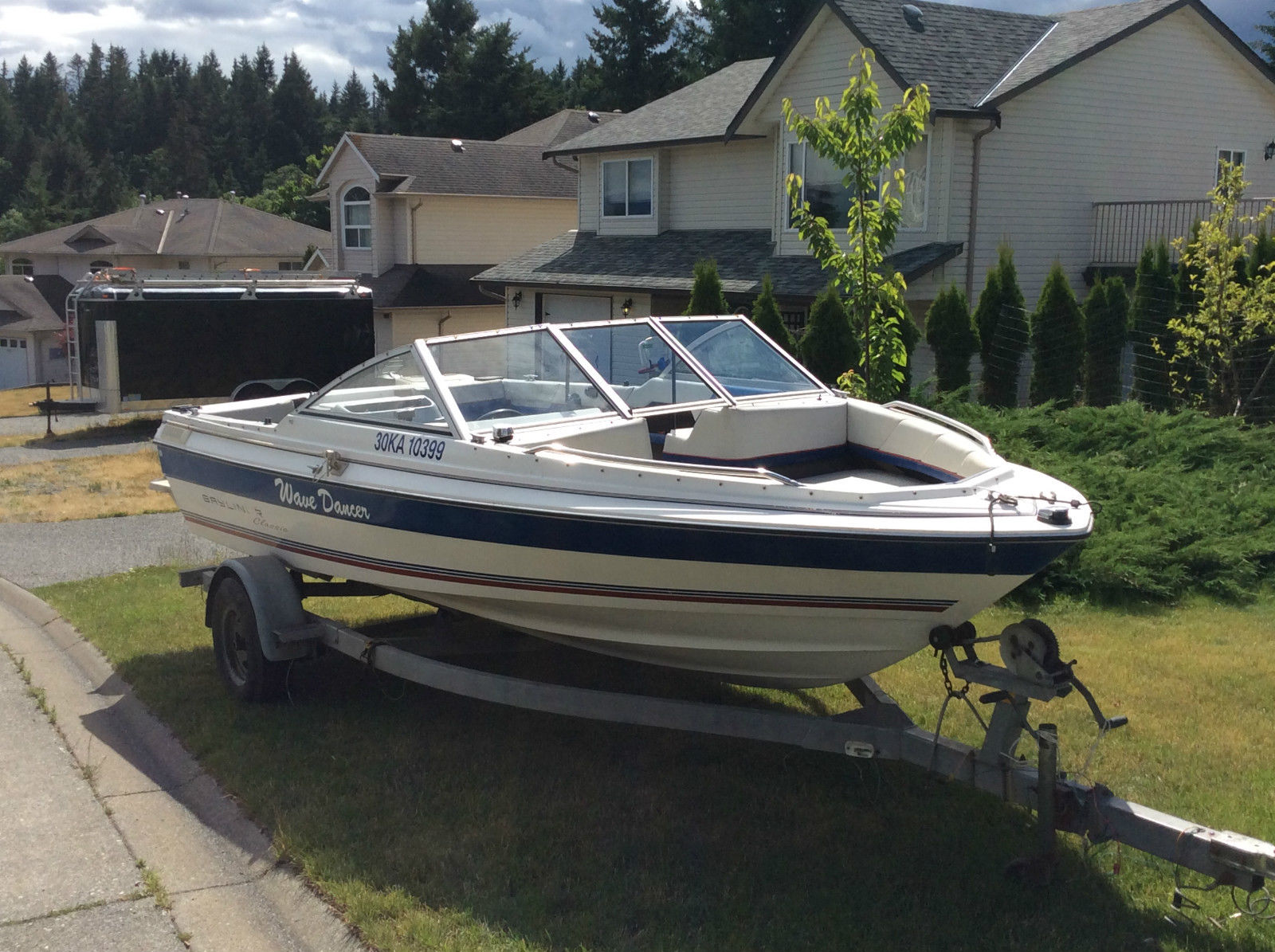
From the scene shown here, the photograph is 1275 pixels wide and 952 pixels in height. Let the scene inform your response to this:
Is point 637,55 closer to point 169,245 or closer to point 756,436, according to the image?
point 169,245

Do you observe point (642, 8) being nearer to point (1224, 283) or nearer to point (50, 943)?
point (1224, 283)

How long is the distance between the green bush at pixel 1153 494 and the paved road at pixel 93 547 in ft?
21.8

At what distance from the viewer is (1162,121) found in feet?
62.4

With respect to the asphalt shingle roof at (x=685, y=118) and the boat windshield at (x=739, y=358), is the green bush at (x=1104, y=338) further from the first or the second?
the boat windshield at (x=739, y=358)

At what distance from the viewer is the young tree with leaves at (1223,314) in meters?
11.2

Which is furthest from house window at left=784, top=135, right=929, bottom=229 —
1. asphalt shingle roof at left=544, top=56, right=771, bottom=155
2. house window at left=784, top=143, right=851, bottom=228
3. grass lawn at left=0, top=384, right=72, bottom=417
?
grass lawn at left=0, top=384, right=72, bottom=417

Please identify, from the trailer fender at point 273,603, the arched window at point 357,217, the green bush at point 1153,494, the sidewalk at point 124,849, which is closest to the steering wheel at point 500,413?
the trailer fender at point 273,603

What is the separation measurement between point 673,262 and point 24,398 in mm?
21247

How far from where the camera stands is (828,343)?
13453 millimetres

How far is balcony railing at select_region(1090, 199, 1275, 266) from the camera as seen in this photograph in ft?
60.5

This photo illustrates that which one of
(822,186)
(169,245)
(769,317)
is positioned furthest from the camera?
(169,245)

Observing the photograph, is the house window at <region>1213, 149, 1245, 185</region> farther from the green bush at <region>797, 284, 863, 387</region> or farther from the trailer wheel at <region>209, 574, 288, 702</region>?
the trailer wheel at <region>209, 574, 288, 702</region>

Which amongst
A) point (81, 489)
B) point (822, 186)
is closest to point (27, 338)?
point (81, 489)

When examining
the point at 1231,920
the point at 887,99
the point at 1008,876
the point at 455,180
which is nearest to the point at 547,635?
the point at 1008,876
